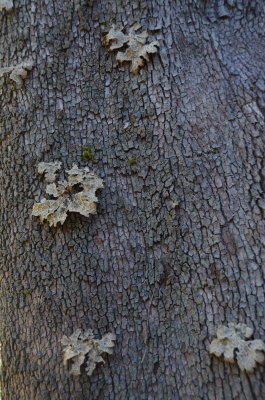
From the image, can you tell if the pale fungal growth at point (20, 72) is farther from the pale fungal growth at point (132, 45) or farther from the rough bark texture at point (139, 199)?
the pale fungal growth at point (132, 45)

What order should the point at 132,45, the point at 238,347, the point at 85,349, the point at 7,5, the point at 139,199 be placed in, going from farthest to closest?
the point at 7,5, the point at 132,45, the point at 139,199, the point at 85,349, the point at 238,347

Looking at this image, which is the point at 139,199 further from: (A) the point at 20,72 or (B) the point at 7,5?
(B) the point at 7,5

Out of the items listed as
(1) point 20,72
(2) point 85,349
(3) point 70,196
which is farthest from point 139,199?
(1) point 20,72

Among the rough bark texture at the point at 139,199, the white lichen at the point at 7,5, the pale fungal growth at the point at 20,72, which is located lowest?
the rough bark texture at the point at 139,199

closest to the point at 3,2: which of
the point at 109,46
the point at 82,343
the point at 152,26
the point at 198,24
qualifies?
the point at 109,46

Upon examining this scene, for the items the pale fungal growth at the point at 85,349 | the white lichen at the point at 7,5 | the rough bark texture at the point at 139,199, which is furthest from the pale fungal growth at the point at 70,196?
the white lichen at the point at 7,5

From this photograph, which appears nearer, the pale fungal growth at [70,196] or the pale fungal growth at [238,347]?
the pale fungal growth at [238,347]

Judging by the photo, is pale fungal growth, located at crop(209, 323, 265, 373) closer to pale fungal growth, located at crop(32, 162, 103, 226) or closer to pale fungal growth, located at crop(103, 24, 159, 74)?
pale fungal growth, located at crop(32, 162, 103, 226)
